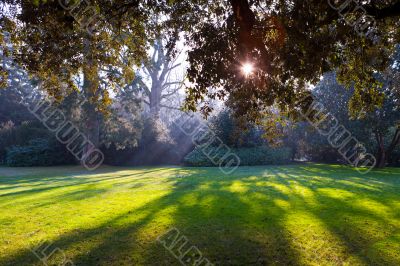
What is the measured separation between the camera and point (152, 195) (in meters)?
11.8

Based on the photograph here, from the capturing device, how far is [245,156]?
31141 mm

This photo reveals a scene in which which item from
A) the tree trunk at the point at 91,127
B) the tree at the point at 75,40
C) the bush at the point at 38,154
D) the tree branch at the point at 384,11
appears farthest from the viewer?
the bush at the point at 38,154

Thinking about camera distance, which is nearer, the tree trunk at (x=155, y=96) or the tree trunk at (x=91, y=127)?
the tree trunk at (x=91, y=127)

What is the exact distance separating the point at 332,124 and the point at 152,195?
22.0m

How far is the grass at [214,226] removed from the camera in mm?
6203

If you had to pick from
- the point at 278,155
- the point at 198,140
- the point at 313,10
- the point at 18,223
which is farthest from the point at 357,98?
the point at 198,140

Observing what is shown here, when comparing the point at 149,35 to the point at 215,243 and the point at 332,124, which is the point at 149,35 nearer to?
the point at 215,243

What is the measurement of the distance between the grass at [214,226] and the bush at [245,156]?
60.9ft

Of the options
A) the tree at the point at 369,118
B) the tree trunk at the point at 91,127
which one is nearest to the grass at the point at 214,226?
the tree at the point at 369,118

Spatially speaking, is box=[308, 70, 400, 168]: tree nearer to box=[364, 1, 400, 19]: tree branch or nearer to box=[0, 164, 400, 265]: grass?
box=[0, 164, 400, 265]: grass

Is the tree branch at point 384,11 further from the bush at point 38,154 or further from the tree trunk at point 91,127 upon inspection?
the bush at point 38,154

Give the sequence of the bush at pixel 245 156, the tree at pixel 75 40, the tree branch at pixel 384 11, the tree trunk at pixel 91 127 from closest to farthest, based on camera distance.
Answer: the tree branch at pixel 384 11 < the tree at pixel 75 40 < the bush at pixel 245 156 < the tree trunk at pixel 91 127

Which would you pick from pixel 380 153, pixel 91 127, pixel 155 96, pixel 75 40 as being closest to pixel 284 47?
pixel 75 40

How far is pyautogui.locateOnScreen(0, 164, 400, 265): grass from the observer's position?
6203mm
